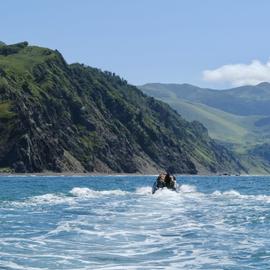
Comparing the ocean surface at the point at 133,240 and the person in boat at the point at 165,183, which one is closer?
the ocean surface at the point at 133,240

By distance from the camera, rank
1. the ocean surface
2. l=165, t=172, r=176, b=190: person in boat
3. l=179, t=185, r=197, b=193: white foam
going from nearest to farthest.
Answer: the ocean surface < l=165, t=172, r=176, b=190: person in boat < l=179, t=185, r=197, b=193: white foam

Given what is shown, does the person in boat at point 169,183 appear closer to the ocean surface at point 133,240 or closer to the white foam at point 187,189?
the white foam at point 187,189

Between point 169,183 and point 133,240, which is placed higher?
point 169,183

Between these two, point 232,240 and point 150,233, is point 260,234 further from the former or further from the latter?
point 150,233

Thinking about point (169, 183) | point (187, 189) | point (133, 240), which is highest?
point (169, 183)

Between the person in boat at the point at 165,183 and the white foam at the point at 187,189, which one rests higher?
the person in boat at the point at 165,183

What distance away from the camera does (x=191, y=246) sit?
108 ft

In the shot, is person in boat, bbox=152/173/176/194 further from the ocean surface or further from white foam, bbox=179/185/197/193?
the ocean surface

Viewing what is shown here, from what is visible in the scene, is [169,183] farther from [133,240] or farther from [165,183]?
[133,240]

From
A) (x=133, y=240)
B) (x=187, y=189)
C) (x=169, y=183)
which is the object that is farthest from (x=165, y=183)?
(x=133, y=240)

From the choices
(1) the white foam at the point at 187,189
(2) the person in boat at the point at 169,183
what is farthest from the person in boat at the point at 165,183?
(1) the white foam at the point at 187,189

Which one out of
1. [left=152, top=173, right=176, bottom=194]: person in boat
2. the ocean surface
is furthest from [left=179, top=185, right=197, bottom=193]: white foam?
the ocean surface

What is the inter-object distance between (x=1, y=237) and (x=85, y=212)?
19.6m

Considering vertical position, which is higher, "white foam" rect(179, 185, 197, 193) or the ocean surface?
the ocean surface
